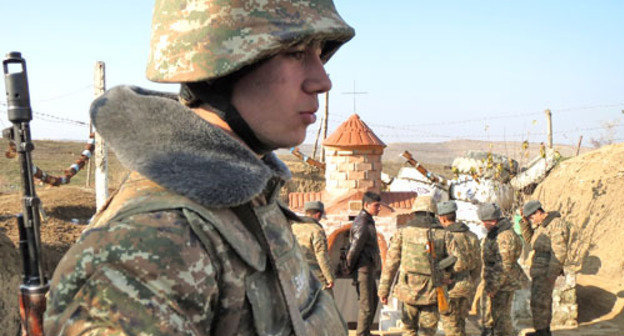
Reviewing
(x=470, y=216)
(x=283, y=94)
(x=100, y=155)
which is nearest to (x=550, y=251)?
(x=470, y=216)

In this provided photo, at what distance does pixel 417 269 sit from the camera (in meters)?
7.28

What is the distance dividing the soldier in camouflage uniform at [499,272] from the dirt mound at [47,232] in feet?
18.9

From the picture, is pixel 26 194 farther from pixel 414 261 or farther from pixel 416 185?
pixel 416 185

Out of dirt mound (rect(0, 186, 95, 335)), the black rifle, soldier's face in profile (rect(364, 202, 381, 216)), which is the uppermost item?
the black rifle

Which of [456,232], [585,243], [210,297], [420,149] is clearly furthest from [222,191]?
[420,149]

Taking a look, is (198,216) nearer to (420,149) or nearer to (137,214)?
(137,214)

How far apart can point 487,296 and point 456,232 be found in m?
1.55

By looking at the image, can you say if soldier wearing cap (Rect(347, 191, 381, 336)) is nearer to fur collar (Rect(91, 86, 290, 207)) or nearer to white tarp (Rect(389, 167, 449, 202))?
fur collar (Rect(91, 86, 290, 207))

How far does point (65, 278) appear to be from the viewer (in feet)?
3.53

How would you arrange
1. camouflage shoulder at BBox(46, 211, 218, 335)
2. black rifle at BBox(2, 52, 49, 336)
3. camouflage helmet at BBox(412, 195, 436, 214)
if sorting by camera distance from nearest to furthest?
camouflage shoulder at BBox(46, 211, 218, 335) → black rifle at BBox(2, 52, 49, 336) → camouflage helmet at BBox(412, 195, 436, 214)

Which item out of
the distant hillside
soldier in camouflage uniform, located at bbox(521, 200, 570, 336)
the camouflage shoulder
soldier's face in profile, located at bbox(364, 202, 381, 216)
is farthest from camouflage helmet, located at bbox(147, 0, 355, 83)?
the distant hillside

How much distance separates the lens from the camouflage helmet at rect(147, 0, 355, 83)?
1.37 meters

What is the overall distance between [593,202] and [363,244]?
8527 millimetres

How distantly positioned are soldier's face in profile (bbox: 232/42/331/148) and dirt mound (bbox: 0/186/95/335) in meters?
3.70
